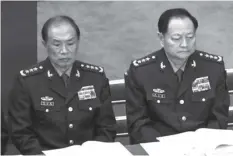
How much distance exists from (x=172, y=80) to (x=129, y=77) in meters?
0.21

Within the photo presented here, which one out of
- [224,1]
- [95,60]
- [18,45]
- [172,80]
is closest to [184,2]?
[224,1]

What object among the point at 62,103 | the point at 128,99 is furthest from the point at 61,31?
the point at 128,99

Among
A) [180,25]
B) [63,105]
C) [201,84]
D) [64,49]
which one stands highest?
[180,25]

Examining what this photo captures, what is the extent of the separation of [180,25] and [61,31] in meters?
0.56

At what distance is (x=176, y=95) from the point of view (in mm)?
4230

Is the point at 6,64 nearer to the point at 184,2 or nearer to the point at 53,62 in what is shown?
the point at 53,62

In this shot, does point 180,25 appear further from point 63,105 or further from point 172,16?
point 63,105

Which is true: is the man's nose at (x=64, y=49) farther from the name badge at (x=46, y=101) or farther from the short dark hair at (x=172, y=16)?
the short dark hair at (x=172, y=16)

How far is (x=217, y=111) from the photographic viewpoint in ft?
13.9

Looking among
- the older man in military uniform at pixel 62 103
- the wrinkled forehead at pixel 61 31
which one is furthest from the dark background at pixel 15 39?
the wrinkled forehead at pixel 61 31

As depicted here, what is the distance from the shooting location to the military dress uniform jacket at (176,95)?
4.21 metres

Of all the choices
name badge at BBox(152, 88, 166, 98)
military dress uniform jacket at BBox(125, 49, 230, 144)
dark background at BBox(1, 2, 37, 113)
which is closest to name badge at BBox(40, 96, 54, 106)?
military dress uniform jacket at BBox(125, 49, 230, 144)

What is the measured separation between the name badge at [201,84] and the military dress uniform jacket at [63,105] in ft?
1.41

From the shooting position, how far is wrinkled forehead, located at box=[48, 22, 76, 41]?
400 cm
